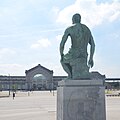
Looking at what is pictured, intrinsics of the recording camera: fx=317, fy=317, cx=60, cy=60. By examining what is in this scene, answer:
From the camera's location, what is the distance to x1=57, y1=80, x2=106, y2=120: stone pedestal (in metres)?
10.5

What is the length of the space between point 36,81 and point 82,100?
144154 mm

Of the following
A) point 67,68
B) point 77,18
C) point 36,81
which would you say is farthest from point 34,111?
point 36,81

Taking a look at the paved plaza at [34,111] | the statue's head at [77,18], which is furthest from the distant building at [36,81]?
the statue's head at [77,18]

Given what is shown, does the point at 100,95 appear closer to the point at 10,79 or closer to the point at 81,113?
the point at 81,113

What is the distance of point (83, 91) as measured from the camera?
1057 cm

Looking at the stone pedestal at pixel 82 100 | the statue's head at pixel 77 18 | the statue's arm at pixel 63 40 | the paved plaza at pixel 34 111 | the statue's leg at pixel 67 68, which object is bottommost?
the paved plaza at pixel 34 111

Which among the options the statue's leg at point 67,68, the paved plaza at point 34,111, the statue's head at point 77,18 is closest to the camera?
the statue's leg at point 67,68

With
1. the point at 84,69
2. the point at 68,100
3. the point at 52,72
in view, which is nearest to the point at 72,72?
the point at 84,69

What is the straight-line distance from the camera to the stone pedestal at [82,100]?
10.5 meters

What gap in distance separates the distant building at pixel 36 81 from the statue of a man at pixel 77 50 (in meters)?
139

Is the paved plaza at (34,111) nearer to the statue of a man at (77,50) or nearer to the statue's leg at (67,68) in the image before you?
the statue's leg at (67,68)

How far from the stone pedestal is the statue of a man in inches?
22.9

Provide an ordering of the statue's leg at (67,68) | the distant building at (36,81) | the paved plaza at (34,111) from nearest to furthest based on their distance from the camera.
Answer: the statue's leg at (67,68), the paved plaza at (34,111), the distant building at (36,81)

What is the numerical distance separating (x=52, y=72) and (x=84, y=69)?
14047 centimetres
